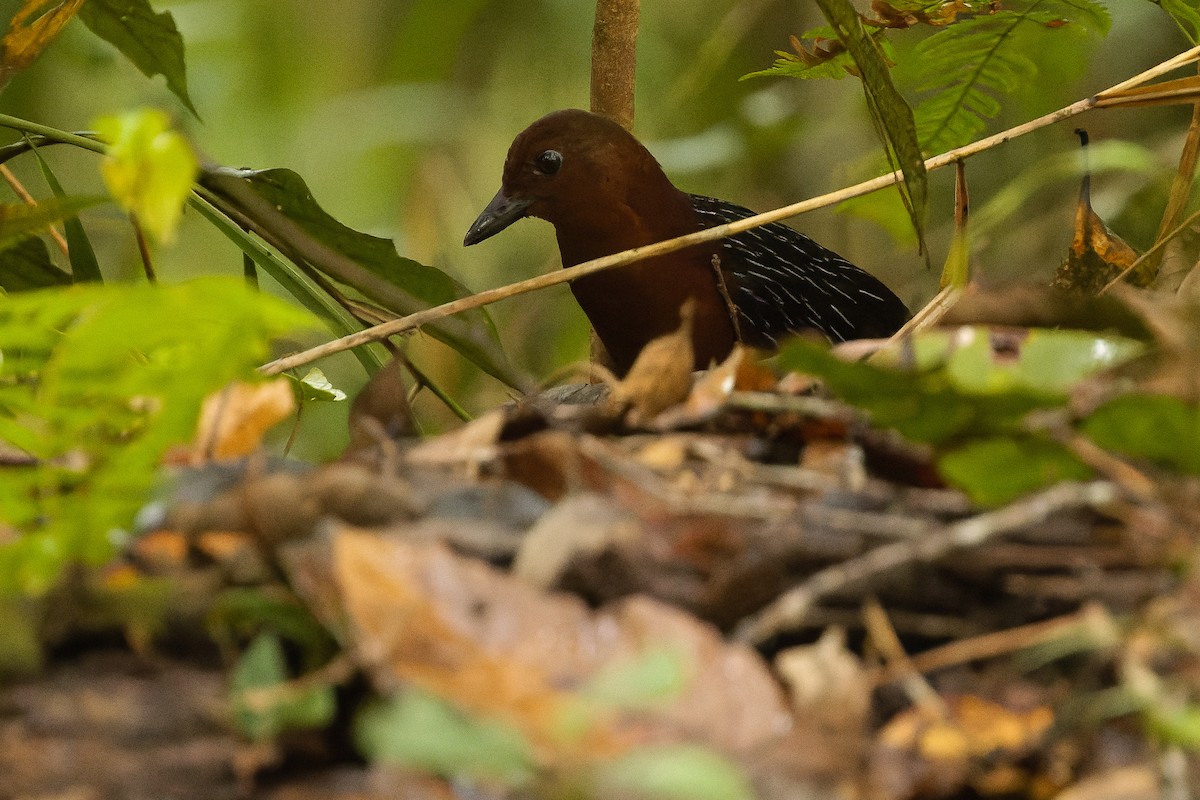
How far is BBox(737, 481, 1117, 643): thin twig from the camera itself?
66 centimetres

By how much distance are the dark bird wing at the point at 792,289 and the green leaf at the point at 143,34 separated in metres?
0.87

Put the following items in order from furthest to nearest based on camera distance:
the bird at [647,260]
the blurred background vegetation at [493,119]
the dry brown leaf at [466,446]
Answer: the blurred background vegetation at [493,119], the bird at [647,260], the dry brown leaf at [466,446]

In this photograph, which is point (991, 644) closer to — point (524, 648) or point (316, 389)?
point (524, 648)

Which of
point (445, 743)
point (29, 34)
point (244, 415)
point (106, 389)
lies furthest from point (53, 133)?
point (445, 743)

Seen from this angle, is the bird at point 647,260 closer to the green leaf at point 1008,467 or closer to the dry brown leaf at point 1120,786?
the green leaf at point 1008,467

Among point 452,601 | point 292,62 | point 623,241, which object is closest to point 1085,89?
point 623,241

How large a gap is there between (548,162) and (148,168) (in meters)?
1.27

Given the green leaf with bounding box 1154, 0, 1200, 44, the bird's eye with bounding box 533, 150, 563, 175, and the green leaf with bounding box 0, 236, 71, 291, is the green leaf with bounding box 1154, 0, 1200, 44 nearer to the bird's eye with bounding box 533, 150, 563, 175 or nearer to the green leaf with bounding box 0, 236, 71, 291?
the bird's eye with bounding box 533, 150, 563, 175

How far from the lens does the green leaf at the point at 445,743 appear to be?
1.79 feet

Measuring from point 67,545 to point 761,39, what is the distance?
2.83 m

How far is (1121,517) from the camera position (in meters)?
0.71

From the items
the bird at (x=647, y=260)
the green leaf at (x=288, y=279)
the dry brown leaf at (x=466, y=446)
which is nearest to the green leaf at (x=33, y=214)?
the dry brown leaf at (x=466, y=446)

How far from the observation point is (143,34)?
1.55 meters

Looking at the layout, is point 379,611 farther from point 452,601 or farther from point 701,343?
point 701,343
